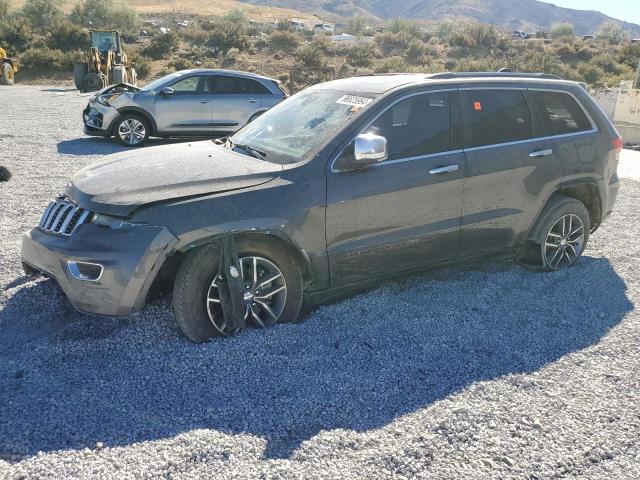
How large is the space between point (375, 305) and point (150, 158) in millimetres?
2064

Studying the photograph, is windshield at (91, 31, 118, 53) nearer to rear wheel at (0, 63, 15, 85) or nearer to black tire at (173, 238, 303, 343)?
rear wheel at (0, 63, 15, 85)

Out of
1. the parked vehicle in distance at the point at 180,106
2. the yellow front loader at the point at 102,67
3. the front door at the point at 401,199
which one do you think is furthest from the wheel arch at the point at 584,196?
the yellow front loader at the point at 102,67

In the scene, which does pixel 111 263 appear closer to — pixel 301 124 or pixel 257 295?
pixel 257 295

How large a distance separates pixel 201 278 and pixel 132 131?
9158 millimetres

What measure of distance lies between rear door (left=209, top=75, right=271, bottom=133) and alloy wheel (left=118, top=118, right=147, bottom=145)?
4.84 feet

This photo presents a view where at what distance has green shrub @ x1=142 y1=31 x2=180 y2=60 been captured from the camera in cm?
3900

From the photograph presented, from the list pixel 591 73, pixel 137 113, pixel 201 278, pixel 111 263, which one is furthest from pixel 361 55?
pixel 111 263

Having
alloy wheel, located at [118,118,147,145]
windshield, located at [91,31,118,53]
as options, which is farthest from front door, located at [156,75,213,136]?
windshield, located at [91,31,118,53]

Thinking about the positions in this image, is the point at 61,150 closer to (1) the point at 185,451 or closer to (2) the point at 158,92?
(2) the point at 158,92

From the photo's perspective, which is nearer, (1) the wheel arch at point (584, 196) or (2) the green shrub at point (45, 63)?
(1) the wheel arch at point (584, 196)

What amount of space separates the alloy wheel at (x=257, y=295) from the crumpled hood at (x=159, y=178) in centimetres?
55

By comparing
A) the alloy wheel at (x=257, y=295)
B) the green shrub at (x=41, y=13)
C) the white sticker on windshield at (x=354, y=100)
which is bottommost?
the alloy wheel at (x=257, y=295)

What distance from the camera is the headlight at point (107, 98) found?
12.1 meters

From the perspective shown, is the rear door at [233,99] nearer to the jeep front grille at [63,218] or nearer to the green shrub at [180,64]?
the jeep front grille at [63,218]
